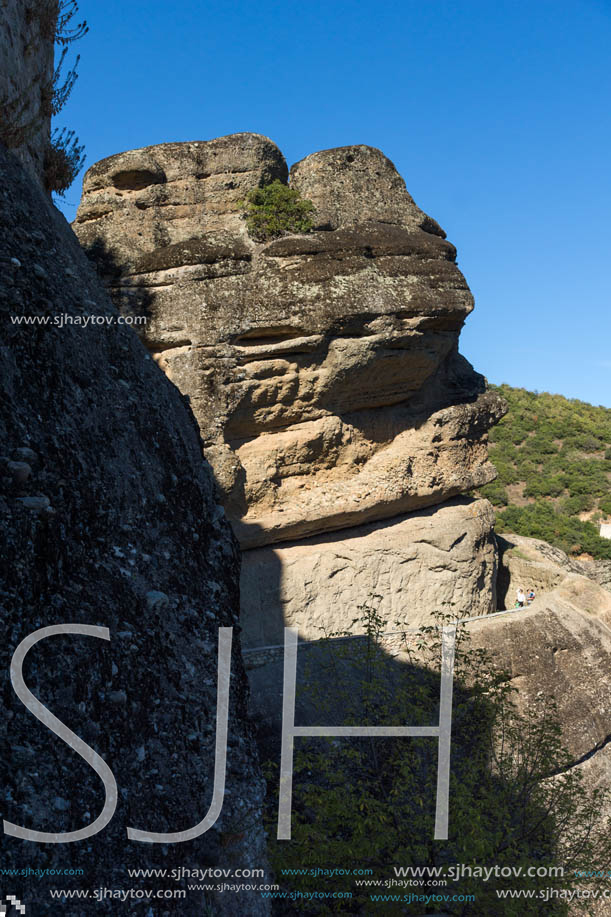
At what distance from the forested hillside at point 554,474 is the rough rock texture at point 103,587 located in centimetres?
2199

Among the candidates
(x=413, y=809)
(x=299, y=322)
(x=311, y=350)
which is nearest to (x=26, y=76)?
(x=299, y=322)

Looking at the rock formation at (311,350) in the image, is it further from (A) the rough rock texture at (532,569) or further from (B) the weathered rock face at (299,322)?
(A) the rough rock texture at (532,569)

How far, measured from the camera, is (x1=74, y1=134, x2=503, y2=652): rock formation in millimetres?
12547

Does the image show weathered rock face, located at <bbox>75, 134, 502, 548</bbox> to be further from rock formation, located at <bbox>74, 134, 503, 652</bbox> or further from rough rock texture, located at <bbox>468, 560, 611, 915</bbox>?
rough rock texture, located at <bbox>468, 560, 611, 915</bbox>

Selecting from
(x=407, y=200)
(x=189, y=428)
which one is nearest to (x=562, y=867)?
(x=189, y=428)

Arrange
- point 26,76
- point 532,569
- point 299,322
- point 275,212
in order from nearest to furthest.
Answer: point 26,76
point 299,322
point 275,212
point 532,569

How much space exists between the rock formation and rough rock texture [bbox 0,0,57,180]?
14.7 ft

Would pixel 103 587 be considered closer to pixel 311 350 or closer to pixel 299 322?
pixel 299 322

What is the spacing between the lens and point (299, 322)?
40.8 ft

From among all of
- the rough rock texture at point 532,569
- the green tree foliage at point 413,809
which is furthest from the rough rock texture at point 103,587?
the rough rock texture at point 532,569

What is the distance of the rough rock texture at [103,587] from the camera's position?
3445 millimetres

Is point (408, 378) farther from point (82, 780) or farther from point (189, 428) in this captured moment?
point (82, 780)

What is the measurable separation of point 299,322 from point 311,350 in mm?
518

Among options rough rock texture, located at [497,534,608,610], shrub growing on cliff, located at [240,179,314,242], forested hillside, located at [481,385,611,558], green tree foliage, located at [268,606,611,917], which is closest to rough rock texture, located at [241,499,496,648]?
rough rock texture, located at [497,534,608,610]
